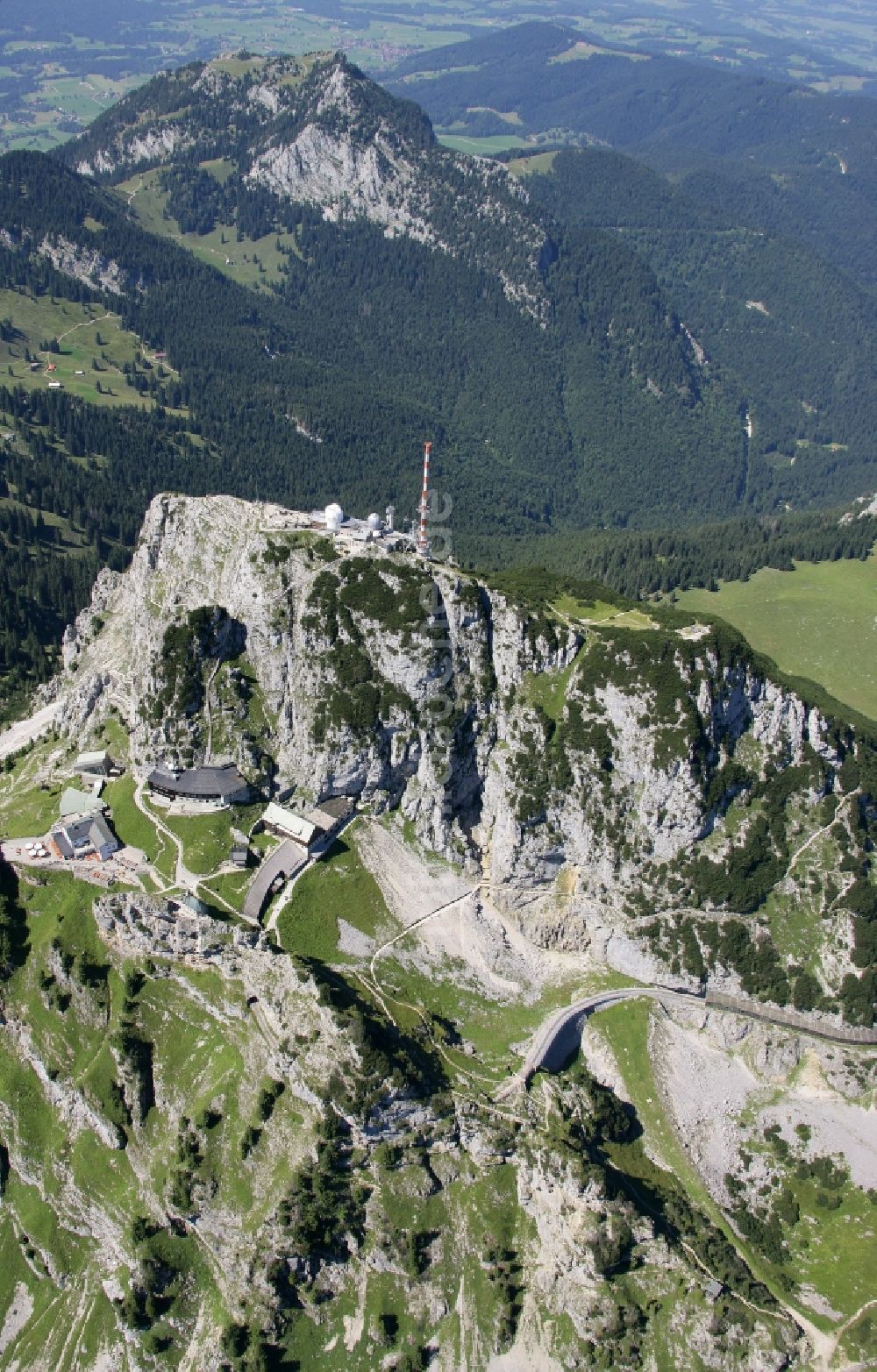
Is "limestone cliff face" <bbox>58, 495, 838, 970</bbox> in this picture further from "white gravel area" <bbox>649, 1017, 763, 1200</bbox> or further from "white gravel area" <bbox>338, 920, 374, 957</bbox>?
"white gravel area" <bbox>338, 920, 374, 957</bbox>

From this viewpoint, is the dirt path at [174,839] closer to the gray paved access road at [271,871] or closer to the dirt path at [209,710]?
the gray paved access road at [271,871]

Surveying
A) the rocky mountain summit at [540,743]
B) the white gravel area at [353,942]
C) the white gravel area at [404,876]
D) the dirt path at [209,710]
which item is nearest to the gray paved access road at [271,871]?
the white gravel area at [353,942]

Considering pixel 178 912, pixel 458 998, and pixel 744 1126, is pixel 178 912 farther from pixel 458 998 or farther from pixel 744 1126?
pixel 744 1126

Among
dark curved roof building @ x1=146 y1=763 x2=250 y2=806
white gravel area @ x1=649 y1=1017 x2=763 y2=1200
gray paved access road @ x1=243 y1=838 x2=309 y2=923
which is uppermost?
dark curved roof building @ x1=146 y1=763 x2=250 y2=806

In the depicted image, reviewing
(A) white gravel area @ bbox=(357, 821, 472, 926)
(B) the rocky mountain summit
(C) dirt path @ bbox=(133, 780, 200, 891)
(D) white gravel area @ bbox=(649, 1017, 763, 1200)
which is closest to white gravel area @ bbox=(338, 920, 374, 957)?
(A) white gravel area @ bbox=(357, 821, 472, 926)

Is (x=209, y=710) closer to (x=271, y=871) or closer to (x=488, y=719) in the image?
(x=271, y=871)

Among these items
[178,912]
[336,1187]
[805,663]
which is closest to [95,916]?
[178,912]

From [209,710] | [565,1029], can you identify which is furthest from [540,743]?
[209,710]
